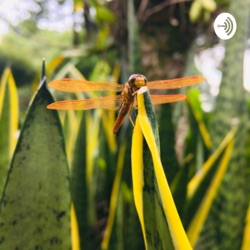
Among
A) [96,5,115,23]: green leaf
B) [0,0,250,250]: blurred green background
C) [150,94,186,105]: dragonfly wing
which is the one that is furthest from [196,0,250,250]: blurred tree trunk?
[96,5,115,23]: green leaf

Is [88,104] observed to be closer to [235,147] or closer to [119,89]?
[119,89]

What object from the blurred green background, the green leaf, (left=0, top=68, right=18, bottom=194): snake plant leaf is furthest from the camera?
the green leaf

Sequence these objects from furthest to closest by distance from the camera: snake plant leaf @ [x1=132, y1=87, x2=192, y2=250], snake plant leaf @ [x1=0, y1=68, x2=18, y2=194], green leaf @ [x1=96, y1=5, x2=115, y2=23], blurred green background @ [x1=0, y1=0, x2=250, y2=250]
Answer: green leaf @ [x1=96, y1=5, x2=115, y2=23]
snake plant leaf @ [x1=0, y1=68, x2=18, y2=194]
blurred green background @ [x1=0, y1=0, x2=250, y2=250]
snake plant leaf @ [x1=132, y1=87, x2=192, y2=250]

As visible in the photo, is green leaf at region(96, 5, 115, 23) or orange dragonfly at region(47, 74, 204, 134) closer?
orange dragonfly at region(47, 74, 204, 134)

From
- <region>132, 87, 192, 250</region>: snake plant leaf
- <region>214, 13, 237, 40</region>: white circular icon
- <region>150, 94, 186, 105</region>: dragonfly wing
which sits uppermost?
<region>214, 13, 237, 40</region>: white circular icon

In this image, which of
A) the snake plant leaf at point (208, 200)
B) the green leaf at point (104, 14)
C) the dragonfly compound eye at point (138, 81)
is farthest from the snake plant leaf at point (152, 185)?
the green leaf at point (104, 14)

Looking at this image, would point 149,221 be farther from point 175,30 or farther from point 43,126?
point 175,30

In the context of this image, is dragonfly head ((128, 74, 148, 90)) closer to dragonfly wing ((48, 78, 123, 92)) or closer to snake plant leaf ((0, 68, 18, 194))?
dragonfly wing ((48, 78, 123, 92))
